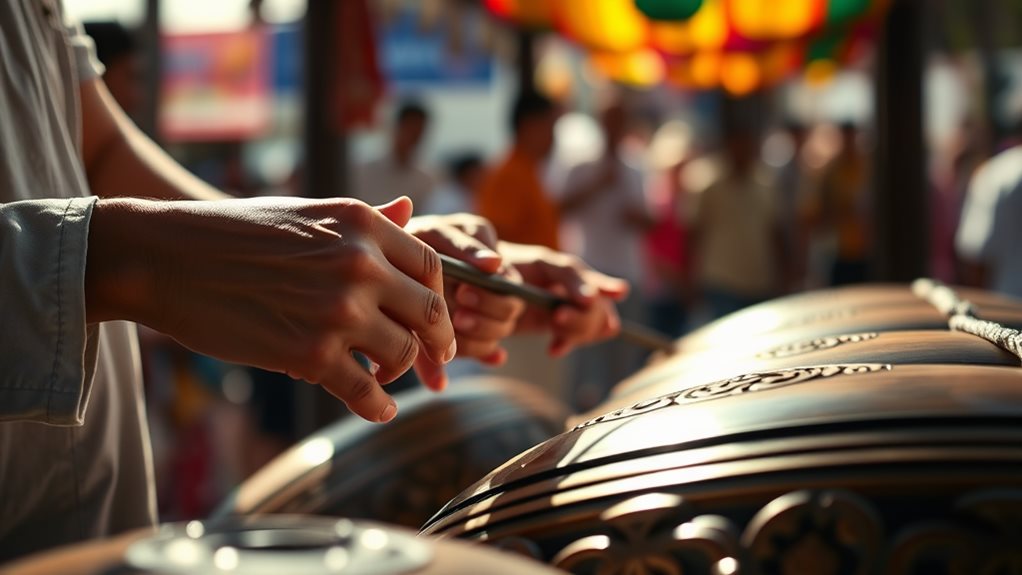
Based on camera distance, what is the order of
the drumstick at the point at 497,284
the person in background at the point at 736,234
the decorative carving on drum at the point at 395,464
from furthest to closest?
the person in background at the point at 736,234 < the decorative carving on drum at the point at 395,464 < the drumstick at the point at 497,284

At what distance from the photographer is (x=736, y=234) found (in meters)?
6.50

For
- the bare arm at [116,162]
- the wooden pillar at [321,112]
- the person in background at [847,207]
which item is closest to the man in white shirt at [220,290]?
the bare arm at [116,162]

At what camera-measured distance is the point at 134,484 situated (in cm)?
115

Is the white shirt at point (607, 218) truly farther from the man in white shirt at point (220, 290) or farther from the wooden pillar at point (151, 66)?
the man in white shirt at point (220, 290)

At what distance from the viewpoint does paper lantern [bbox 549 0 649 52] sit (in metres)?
4.79

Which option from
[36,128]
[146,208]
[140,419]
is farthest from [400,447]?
[146,208]

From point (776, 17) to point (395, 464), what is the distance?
3668mm

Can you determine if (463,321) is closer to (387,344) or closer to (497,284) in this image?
(497,284)

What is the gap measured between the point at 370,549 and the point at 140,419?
74 cm

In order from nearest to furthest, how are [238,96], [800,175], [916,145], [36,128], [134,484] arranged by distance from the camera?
[36,128], [134,484], [916,145], [800,175], [238,96]

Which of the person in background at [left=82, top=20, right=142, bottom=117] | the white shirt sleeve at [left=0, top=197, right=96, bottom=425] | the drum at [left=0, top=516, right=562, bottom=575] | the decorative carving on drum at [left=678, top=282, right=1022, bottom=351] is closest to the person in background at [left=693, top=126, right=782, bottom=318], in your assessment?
the person in background at [left=82, top=20, right=142, bottom=117]

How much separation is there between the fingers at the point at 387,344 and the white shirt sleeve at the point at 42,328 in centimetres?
17

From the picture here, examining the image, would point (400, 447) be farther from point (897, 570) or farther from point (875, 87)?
point (875, 87)

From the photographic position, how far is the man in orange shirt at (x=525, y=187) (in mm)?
4531
